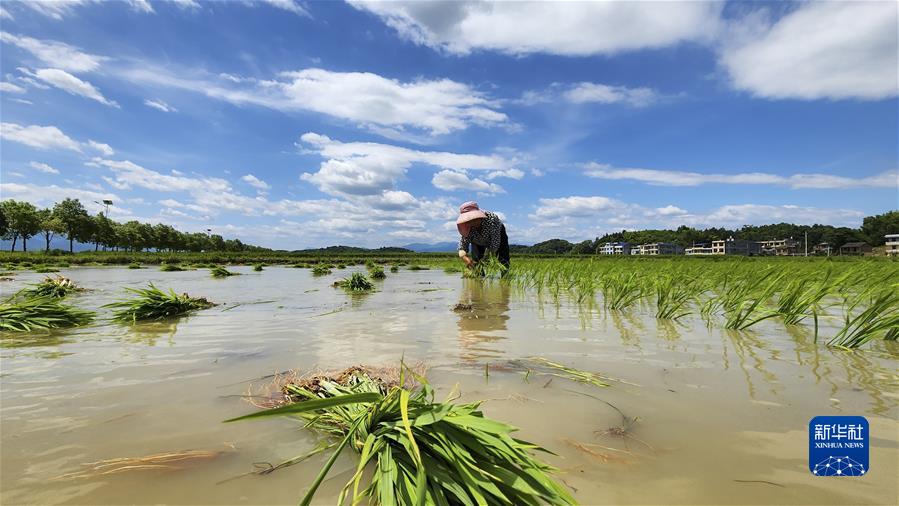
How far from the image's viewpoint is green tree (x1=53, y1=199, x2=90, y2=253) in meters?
50.6

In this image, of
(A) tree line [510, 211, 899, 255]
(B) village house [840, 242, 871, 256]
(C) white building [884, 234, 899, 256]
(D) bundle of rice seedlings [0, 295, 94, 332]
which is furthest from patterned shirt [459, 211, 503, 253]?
(B) village house [840, 242, 871, 256]

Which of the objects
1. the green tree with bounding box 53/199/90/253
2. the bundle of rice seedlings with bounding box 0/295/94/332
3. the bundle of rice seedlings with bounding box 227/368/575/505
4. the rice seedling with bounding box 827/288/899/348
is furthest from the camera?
the green tree with bounding box 53/199/90/253

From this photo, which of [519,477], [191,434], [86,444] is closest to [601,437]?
[519,477]

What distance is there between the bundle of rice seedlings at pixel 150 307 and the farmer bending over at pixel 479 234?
5047 mm

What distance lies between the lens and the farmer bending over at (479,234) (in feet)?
26.8

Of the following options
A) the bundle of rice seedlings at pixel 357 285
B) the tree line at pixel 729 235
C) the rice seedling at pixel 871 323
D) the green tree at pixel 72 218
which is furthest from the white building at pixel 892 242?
the green tree at pixel 72 218

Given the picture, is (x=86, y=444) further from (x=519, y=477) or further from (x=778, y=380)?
(x=778, y=380)

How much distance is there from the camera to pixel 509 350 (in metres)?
2.74

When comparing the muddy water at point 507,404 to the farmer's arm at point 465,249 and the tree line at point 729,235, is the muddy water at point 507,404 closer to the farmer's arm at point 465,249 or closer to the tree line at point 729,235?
the farmer's arm at point 465,249

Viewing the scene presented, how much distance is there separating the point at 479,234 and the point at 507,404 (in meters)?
7.19

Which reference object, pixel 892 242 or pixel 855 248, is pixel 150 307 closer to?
pixel 892 242

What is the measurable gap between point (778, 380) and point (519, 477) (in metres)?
1.83

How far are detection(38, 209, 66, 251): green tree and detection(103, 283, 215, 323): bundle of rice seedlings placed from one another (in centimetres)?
6334

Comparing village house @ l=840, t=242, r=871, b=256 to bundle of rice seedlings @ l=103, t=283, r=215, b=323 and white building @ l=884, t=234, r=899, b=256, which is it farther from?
bundle of rice seedlings @ l=103, t=283, r=215, b=323
